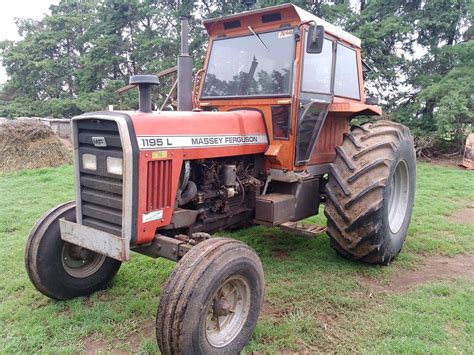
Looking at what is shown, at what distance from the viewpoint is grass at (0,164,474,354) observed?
9.34 feet

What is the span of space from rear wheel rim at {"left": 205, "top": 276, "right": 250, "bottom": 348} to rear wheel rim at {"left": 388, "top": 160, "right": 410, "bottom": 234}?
95.2 inches

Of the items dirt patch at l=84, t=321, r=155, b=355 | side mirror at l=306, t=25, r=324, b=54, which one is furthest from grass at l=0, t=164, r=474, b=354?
side mirror at l=306, t=25, r=324, b=54

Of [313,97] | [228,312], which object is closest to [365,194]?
[313,97]

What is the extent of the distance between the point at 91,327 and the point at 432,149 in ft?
39.8

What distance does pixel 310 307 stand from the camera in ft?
10.9

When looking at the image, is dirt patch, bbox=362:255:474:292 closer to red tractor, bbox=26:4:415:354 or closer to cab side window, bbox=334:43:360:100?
red tractor, bbox=26:4:415:354

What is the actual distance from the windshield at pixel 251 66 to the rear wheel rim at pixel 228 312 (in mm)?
1851

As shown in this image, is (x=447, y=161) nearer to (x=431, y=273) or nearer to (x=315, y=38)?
(x=431, y=273)

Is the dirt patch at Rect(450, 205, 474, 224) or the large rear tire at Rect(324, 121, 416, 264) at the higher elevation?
the large rear tire at Rect(324, 121, 416, 264)

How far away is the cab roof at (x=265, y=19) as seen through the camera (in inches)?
143

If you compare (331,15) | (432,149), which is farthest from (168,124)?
(331,15)

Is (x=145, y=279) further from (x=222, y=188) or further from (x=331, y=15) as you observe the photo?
(x=331, y=15)

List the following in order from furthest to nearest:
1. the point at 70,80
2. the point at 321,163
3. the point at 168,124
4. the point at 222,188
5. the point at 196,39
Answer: the point at 70,80 → the point at 196,39 → the point at 321,163 → the point at 222,188 → the point at 168,124

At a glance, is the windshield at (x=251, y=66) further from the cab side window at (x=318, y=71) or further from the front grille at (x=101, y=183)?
the front grille at (x=101, y=183)
